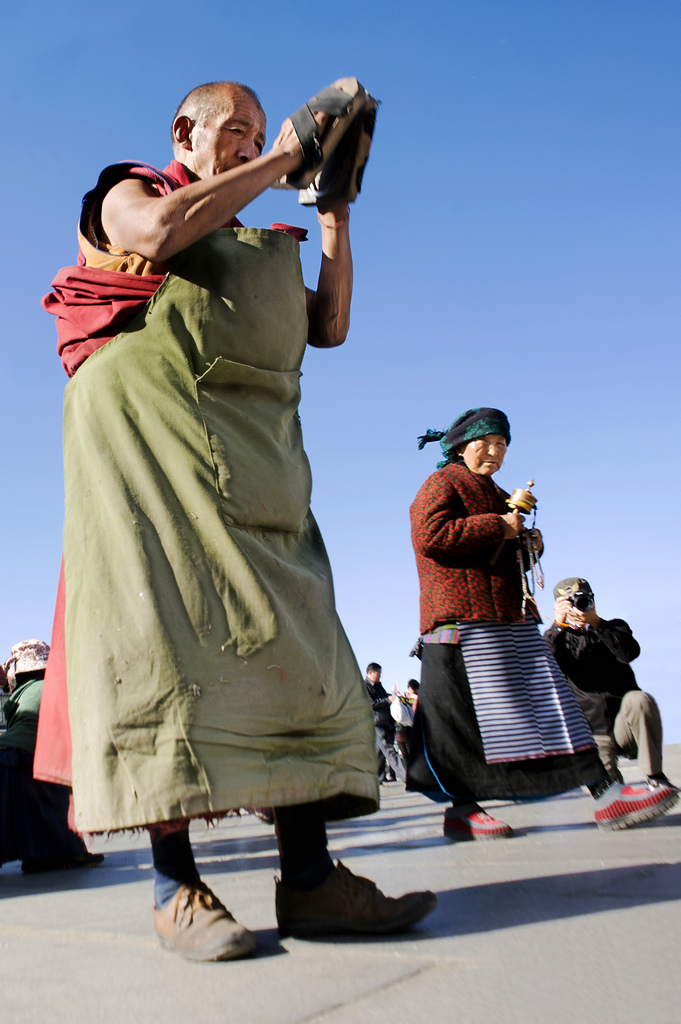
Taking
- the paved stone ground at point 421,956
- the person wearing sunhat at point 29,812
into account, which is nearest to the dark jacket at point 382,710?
the person wearing sunhat at point 29,812

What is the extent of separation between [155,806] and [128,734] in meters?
0.14

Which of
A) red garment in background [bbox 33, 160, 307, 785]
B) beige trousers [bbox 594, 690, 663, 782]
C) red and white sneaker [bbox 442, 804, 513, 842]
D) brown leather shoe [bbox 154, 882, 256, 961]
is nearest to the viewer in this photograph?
brown leather shoe [bbox 154, 882, 256, 961]

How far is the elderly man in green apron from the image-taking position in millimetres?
1563

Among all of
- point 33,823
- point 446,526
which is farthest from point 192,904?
point 33,823

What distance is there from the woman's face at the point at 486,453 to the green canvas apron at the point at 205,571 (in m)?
1.78

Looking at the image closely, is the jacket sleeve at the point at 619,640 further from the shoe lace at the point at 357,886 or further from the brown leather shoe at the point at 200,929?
the brown leather shoe at the point at 200,929

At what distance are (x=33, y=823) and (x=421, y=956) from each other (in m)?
2.63

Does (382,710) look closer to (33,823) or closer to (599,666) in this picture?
(599,666)

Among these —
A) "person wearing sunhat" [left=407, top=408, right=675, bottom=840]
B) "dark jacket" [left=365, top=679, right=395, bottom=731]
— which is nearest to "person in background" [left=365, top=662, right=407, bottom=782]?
"dark jacket" [left=365, top=679, right=395, bottom=731]

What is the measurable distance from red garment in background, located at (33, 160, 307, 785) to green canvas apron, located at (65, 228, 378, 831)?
0.05 metres

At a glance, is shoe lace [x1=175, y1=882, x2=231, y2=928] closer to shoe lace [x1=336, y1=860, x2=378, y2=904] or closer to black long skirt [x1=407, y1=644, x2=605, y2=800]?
shoe lace [x1=336, y1=860, x2=378, y2=904]

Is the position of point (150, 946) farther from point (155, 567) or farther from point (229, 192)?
point (229, 192)

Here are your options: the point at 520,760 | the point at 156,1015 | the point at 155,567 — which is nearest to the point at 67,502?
the point at 155,567

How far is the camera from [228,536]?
170cm
